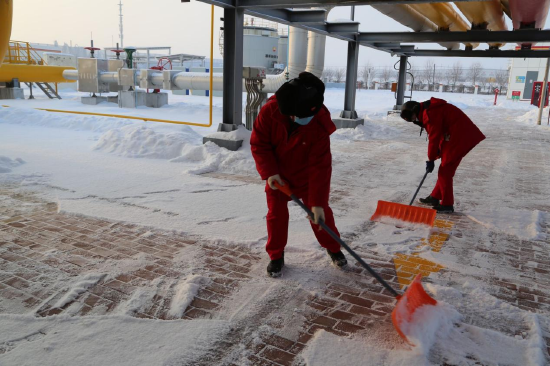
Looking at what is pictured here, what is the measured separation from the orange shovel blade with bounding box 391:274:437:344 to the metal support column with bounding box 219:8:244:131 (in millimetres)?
6086

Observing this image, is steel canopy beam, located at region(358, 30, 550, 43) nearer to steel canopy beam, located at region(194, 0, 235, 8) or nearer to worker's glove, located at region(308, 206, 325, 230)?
steel canopy beam, located at region(194, 0, 235, 8)

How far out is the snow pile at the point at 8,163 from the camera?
254 inches

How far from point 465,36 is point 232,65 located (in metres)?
6.60

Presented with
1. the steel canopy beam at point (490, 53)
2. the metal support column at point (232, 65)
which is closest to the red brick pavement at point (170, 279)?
the metal support column at point (232, 65)

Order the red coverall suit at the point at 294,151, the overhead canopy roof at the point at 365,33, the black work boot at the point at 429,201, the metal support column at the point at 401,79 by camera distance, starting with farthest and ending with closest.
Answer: the metal support column at the point at 401,79, the overhead canopy roof at the point at 365,33, the black work boot at the point at 429,201, the red coverall suit at the point at 294,151

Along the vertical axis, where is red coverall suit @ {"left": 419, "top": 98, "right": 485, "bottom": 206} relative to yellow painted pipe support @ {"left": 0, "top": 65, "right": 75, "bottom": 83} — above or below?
below

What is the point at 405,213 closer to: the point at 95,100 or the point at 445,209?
the point at 445,209

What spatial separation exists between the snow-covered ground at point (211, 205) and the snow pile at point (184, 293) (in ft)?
0.04

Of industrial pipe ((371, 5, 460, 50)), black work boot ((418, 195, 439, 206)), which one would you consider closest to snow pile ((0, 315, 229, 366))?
black work boot ((418, 195, 439, 206))

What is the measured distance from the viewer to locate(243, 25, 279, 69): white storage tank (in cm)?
2591

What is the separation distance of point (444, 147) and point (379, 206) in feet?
3.88

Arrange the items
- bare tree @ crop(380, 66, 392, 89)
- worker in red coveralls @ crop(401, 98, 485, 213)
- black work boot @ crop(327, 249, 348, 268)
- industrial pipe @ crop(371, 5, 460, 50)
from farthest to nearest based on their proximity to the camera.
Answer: bare tree @ crop(380, 66, 392, 89) → industrial pipe @ crop(371, 5, 460, 50) → worker in red coveralls @ crop(401, 98, 485, 213) → black work boot @ crop(327, 249, 348, 268)

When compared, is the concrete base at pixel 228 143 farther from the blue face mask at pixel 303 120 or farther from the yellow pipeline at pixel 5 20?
the yellow pipeline at pixel 5 20

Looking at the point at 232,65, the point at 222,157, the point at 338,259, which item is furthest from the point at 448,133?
the point at 232,65
